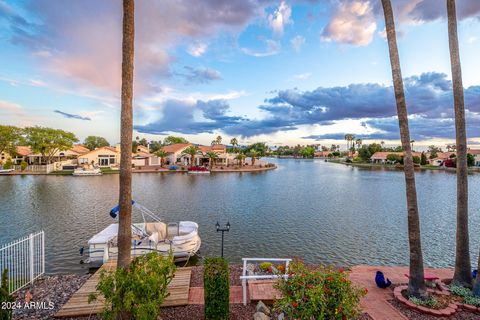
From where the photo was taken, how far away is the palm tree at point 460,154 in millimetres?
7555

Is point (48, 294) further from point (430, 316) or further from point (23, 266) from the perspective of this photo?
point (430, 316)

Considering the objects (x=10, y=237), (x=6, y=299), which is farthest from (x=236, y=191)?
(x=6, y=299)

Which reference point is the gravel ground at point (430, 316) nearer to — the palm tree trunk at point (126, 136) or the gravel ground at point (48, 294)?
the palm tree trunk at point (126, 136)

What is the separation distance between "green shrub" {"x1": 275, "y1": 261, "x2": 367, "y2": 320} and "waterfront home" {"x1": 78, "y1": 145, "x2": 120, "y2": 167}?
63.1m

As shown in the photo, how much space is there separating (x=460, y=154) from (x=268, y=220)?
44.4 feet

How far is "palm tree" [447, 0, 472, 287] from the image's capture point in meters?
7.55

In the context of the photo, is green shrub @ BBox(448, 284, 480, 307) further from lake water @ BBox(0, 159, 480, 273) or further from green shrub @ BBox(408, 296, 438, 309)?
lake water @ BBox(0, 159, 480, 273)

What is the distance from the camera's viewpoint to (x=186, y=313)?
20.8 feet

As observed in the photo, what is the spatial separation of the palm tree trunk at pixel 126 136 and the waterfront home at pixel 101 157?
198ft

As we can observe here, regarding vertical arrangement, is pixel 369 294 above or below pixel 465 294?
below

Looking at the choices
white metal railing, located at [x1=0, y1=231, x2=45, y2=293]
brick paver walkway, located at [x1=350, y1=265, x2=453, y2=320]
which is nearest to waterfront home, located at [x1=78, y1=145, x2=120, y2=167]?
white metal railing, located at [x1=0, y1=231, x2=45, y2=293]

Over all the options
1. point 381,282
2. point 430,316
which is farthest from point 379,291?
point 430,316

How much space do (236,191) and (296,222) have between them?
14.2 meters

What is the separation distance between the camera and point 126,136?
5.84m
